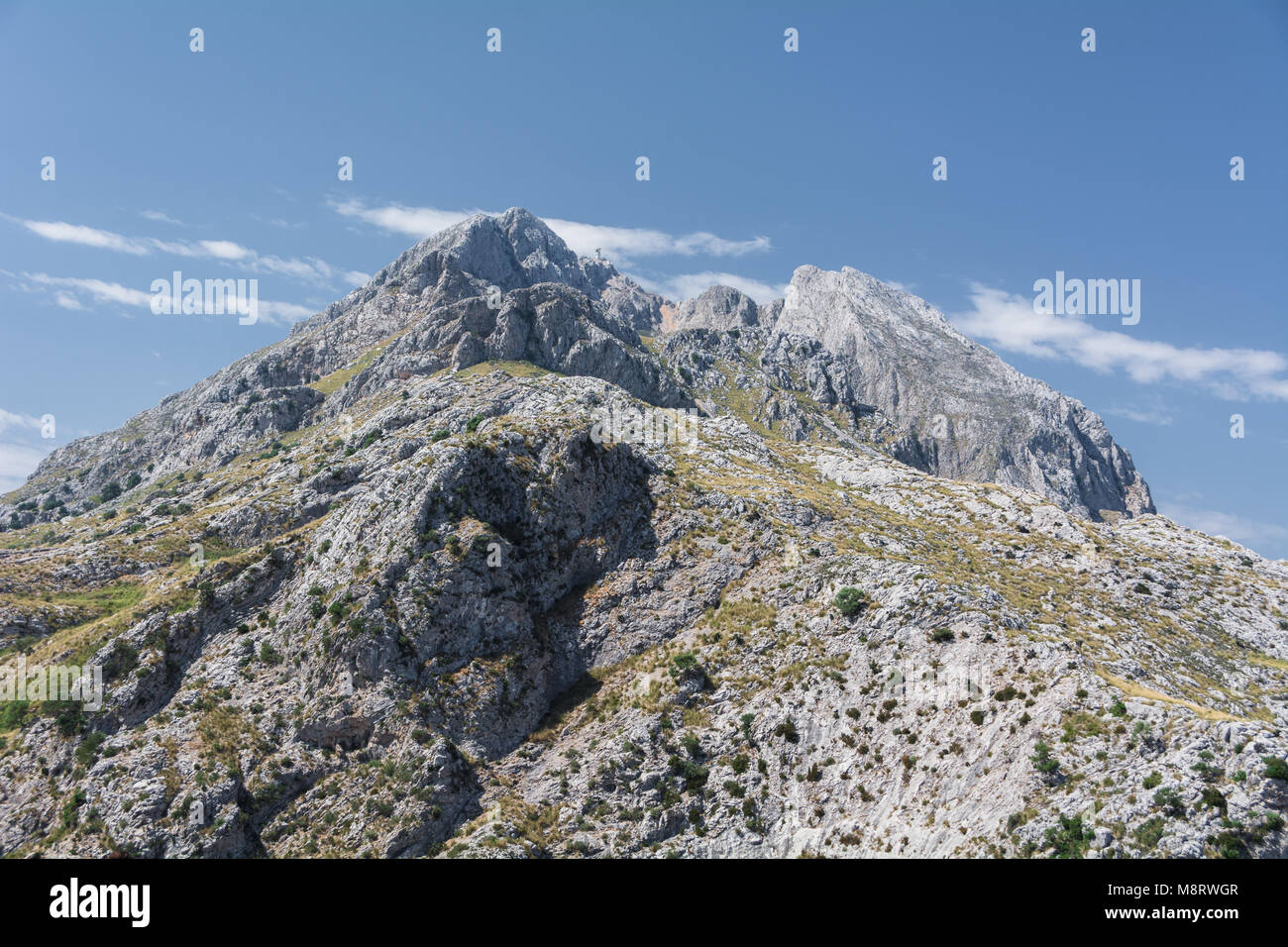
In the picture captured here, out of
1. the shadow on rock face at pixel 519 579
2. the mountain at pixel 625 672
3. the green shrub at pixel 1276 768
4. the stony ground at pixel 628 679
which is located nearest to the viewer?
the green shrub at pixel 1276 768

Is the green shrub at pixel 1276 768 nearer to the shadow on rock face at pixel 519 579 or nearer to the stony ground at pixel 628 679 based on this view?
the stony ground at pixel 628 679

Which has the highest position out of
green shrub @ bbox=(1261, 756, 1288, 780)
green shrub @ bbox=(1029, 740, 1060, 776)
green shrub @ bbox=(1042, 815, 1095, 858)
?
green shrub @ bbox=(1261, 756, 1288, 780)

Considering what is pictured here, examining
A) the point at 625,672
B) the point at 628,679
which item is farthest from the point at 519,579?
the point at 628,679

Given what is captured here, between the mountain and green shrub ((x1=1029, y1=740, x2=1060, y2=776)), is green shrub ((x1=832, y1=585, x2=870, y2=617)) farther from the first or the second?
green shrub ((x1=1029, y1=740, x2=1060, y2=776))

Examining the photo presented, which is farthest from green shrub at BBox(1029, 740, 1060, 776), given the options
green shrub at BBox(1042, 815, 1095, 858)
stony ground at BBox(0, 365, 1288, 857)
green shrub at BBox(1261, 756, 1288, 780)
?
green shrub at BBox(1261, 756, 1288, 780)

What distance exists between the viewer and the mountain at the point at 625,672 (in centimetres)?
5738

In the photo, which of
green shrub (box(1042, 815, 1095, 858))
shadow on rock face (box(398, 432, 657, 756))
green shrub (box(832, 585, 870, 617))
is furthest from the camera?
shadow on rock face (box(398, 432, 657, 756))

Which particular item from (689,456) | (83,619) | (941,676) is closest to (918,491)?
(689,456)

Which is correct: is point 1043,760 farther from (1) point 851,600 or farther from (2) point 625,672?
(2) point 625,672

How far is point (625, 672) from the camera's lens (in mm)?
83625

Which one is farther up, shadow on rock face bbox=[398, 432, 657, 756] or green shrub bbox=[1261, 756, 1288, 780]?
shadow on rock face bbox=[398, 432, 657, 756]

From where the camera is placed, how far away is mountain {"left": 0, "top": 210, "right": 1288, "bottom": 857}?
57.4 meters

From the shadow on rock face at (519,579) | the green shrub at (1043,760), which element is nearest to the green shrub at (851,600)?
the green shrub at (1043,760)

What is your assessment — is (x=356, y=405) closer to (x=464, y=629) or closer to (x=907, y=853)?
(x=464, y=629)
